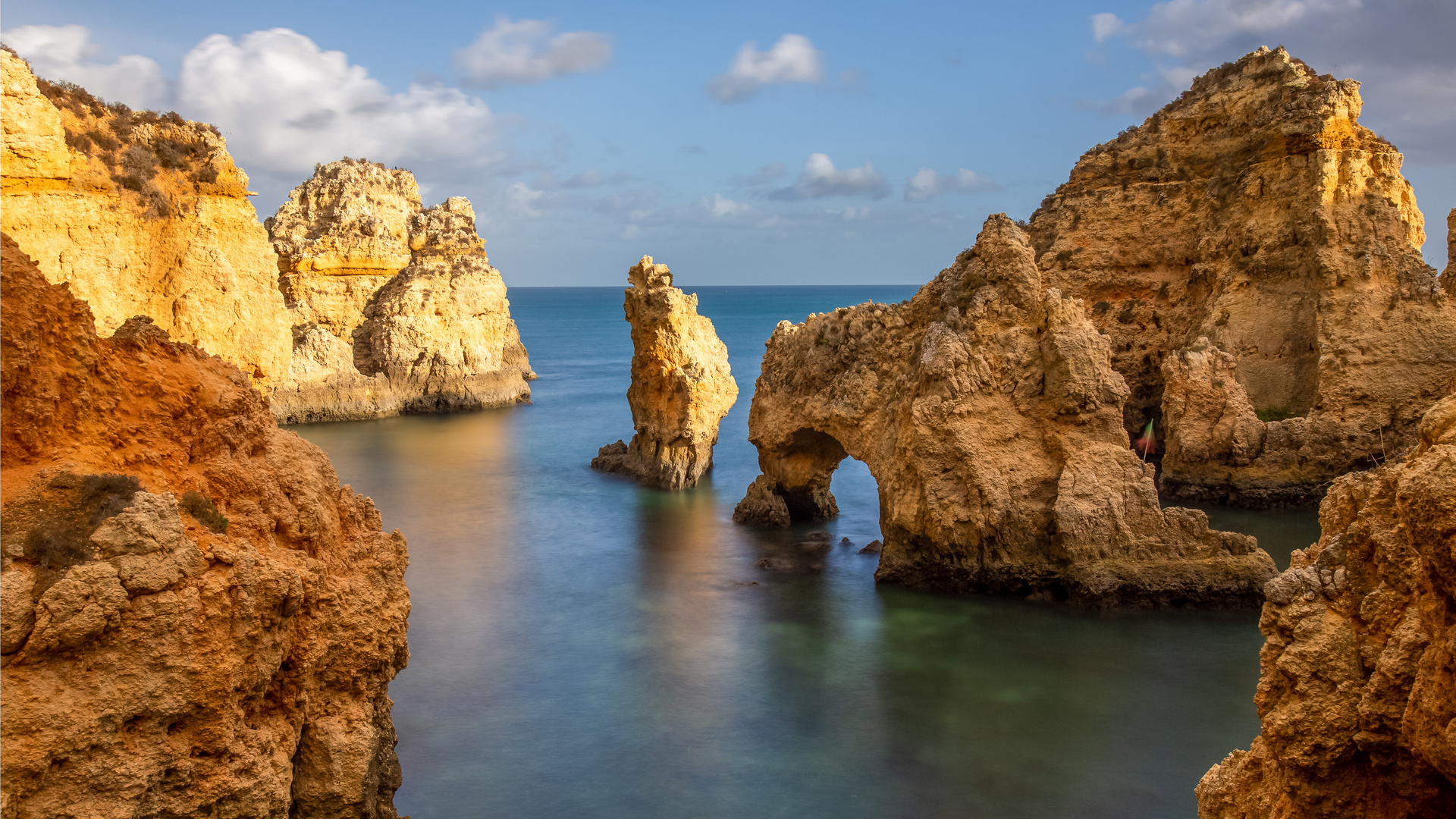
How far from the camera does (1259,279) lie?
30.0m

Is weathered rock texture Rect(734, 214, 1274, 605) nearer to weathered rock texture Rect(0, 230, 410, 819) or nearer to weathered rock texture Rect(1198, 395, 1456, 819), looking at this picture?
weathered rock texture Rect(1198, 395, 1456, 819)

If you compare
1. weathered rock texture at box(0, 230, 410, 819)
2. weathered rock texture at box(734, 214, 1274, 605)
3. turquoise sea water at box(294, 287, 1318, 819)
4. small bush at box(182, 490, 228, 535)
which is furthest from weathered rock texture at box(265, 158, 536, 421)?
small bush at box(182, 490, 228, 535)

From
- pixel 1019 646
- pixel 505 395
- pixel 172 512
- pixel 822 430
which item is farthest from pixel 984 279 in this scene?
pixel 505 395

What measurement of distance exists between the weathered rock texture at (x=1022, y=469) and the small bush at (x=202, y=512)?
540 inches

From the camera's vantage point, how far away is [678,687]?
56.0 ft

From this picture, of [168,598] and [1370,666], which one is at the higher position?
[168,598]

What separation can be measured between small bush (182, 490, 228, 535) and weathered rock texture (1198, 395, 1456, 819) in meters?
7.36

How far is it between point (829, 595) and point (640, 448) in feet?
46.1

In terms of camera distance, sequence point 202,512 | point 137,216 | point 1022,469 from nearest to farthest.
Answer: point 202,512 < point 1022,469 < point 137,216

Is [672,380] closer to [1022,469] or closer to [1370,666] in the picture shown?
[1022,469]

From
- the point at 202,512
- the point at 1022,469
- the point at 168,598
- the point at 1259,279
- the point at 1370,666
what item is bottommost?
the point at 1022,469

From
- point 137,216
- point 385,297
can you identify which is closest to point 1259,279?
point 137,216

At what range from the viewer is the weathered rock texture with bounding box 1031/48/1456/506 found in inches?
1078

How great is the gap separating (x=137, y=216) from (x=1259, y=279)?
98.3 feet
